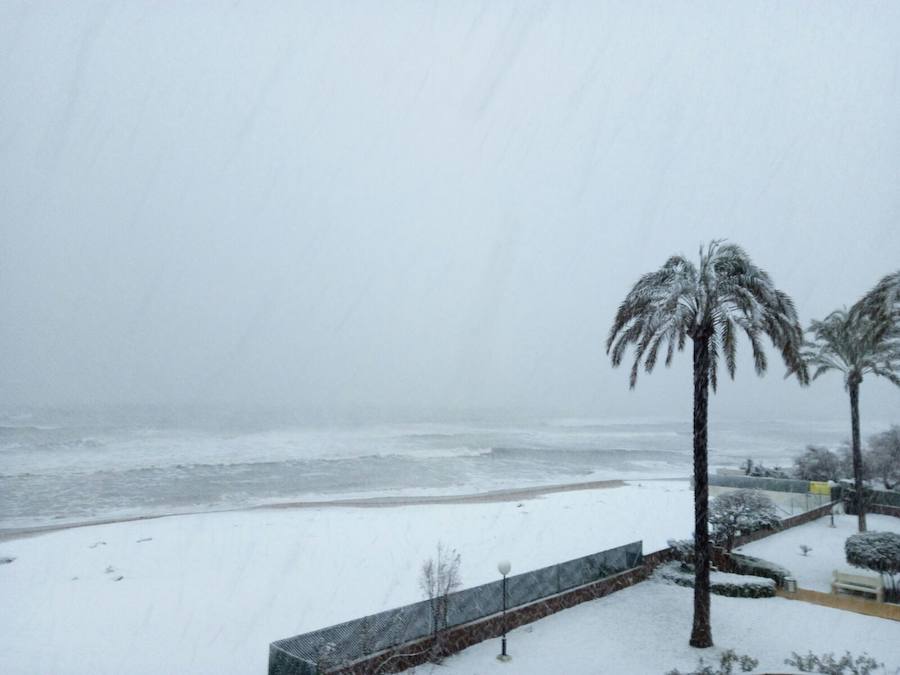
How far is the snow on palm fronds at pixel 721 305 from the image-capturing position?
12594 mm

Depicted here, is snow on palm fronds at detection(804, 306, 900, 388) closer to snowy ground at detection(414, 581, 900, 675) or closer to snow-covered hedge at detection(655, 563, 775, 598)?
snow-covered hedge at detection(655, 563, 775, 598)

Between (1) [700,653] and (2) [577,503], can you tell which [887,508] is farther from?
(1) [700,653]

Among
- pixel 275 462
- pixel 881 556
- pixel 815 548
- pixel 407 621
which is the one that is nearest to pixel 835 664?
pixel 881 556

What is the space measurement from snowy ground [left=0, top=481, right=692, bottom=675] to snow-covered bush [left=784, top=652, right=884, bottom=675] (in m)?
9.23

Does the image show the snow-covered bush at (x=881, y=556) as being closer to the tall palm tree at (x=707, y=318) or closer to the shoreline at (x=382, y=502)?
the tall palm tree at (x=707, y=318)

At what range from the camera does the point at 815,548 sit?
20.6 m

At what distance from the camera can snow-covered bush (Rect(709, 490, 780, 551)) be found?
18.4 metres

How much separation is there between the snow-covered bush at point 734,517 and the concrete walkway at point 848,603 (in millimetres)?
2576

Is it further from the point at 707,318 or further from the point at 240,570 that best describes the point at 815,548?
the point at 240,570

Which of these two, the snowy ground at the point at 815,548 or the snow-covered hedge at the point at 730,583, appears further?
the snowy ground at the point at 815,548

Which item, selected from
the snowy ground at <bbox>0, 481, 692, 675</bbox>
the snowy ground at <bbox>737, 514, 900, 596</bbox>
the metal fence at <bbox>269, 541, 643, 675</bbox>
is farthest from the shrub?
the metal fence at <bbox>269, 541, 643, 675</bbox>

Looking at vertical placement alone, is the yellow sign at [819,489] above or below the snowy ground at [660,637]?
above

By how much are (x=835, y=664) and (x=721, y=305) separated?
22.2 feet

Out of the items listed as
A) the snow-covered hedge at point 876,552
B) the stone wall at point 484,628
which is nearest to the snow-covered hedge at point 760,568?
the snow-covered hedge at point 876,552
